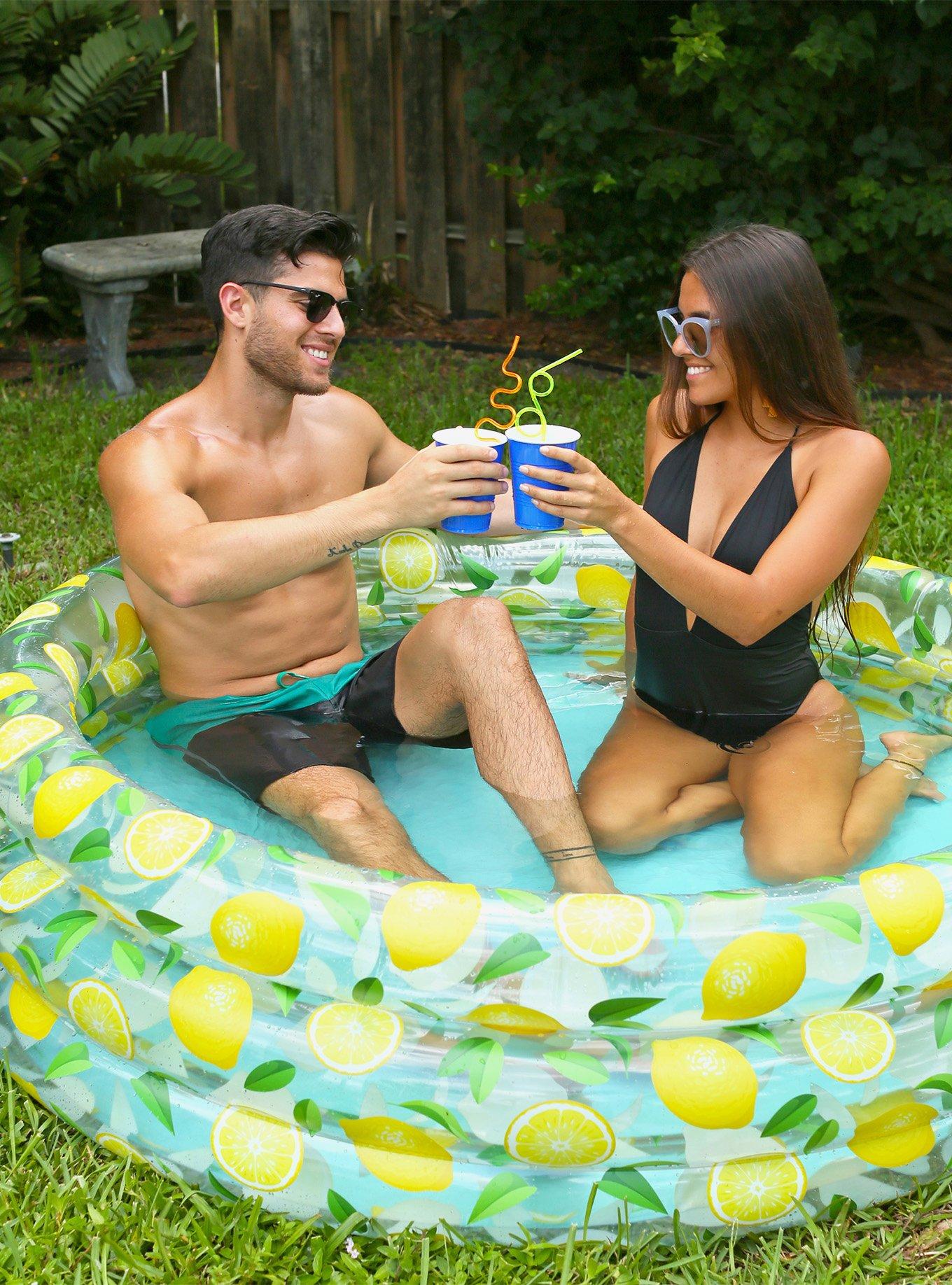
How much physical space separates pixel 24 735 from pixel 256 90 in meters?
6.54

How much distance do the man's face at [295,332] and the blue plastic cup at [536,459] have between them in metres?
0.67

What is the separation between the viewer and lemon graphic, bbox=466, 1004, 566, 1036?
1.99 meters

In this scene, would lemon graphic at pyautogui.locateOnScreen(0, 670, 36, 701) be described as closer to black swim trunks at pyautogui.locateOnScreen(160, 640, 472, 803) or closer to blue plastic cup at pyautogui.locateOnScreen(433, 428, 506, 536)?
black swim trunks at pyautogui.locateOnScreen(160, 640, 472, 803)

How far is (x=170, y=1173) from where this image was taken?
2182 mm

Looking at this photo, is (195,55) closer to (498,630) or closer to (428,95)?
(428,95)

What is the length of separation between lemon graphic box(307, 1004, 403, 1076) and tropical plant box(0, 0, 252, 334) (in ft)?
19.0

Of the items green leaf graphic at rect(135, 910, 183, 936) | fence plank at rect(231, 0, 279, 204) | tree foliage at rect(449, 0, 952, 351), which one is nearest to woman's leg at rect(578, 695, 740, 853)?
green leaf graphic at rect(135, 910, 183, 936)

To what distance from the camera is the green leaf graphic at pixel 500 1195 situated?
2064 mm

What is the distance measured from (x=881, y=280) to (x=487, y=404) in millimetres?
2353

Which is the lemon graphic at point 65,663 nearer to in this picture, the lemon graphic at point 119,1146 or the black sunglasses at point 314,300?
the black sunglasses at point 314,300

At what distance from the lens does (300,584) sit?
3.17 m

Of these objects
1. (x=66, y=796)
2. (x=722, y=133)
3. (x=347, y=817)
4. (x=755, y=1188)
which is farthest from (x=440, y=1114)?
(x=722, y=133)

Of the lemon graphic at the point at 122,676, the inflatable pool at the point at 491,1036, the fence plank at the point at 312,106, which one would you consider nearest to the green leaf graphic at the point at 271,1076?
the inflatable pool at the point at 491,1036

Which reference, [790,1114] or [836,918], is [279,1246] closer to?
[790,1114]
